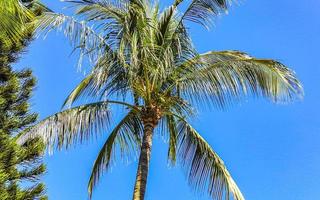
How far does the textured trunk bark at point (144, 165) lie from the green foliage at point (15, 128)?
2.02 meters

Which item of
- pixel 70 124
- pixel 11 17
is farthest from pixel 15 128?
pixel 11 17

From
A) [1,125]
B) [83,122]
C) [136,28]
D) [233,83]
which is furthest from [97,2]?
[1,125]

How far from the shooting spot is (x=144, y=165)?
26.3 feet

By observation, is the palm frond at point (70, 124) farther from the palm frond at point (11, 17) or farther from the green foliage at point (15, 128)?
the palm frond at point (11, 17)

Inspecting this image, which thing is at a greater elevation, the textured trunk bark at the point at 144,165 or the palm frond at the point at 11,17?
the palm frond at the point at 11,17

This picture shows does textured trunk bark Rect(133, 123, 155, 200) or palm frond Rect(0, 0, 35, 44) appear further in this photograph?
textured trunk bark Rect(133, 123, 155, 200)

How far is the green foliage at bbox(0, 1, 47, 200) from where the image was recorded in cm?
918

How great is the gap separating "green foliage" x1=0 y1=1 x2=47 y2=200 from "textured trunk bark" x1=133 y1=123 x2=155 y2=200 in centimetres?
202

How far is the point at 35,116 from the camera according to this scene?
1027cm

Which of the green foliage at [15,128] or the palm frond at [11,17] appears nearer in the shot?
the palm frond at [11,17]

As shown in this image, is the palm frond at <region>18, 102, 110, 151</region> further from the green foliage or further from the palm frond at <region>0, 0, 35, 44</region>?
the palm frond at <region>0, 0, 35, 44</region>

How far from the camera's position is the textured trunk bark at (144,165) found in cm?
780

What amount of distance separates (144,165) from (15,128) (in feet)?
10.9

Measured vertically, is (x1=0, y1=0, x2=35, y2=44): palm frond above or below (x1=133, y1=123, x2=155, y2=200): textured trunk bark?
above
